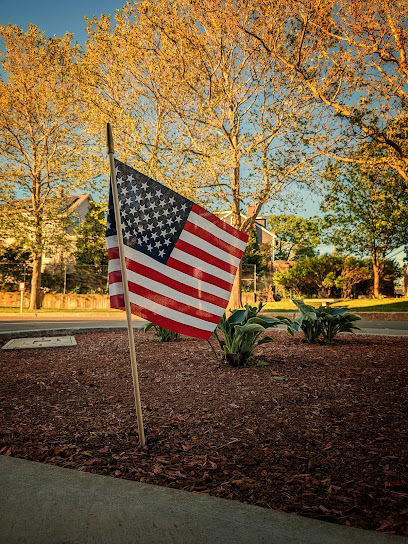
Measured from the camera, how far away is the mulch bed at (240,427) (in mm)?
2539

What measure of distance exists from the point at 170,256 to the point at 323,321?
15.3 feet

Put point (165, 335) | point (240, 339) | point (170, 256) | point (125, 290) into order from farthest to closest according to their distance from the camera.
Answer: point (165, 335) → point (240, 339) → point (170, 256) → point (125, 290)

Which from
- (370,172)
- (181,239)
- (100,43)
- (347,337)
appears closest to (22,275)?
(100,43)

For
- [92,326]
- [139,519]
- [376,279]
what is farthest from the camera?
[376,279]

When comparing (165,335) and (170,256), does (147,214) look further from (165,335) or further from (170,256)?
(165,335)

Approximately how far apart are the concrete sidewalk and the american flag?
4.46 feet

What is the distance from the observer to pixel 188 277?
12.1ft

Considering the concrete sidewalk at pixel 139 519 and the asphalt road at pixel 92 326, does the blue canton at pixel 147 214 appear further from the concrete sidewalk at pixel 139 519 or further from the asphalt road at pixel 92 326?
the asphalt road at pixel 92 326

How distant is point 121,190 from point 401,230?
27.5m

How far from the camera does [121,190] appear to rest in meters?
3.41

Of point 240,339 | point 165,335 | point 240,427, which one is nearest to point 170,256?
point 240,427

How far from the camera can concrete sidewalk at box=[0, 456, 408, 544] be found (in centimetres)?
199

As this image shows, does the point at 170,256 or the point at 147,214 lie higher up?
the point at 147,214

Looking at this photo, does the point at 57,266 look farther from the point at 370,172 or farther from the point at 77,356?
the point at 77,356
